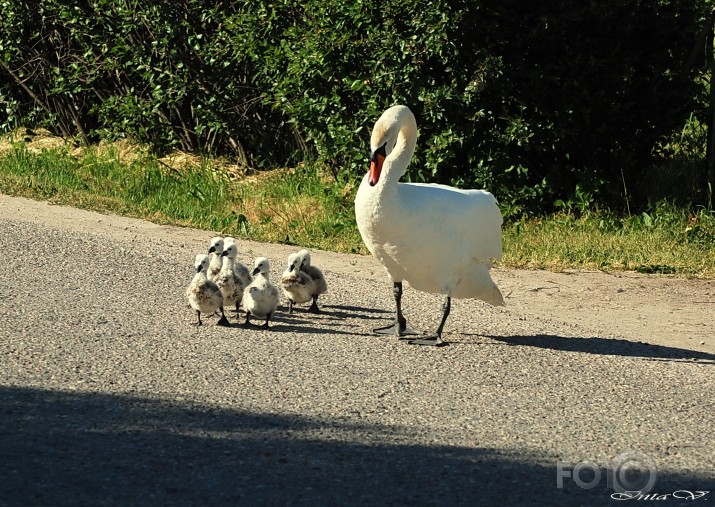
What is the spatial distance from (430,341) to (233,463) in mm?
2502

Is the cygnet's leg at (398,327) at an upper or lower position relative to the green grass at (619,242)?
lower

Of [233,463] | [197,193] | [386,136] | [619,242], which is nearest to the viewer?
[233,463]

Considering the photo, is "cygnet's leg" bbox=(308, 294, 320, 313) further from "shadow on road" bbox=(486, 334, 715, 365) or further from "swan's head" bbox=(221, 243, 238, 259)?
"shadow on road" bbox=(486, 334, 715, 365)

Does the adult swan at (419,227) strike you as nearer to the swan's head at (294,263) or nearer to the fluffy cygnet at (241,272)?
the swan's head at (294,263)

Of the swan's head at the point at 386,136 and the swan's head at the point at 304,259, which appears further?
the swan's head at the point at 304,259

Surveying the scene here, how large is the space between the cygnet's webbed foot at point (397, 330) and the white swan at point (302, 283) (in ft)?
2.38

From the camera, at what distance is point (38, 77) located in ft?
47.7

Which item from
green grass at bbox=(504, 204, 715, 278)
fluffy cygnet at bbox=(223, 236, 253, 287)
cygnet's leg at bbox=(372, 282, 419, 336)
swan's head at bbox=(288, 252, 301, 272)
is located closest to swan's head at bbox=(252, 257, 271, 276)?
fluffy cygnet at bbox=(223, 236, 253, 287)

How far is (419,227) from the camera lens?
7.10 meters

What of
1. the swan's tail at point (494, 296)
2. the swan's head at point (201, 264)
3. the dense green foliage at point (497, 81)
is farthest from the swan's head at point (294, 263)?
the dense green foliage at point (497, 81)

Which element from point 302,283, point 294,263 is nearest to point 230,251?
point 294,263

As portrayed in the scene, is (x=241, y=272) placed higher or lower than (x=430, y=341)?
higher

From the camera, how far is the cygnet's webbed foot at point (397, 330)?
750cm

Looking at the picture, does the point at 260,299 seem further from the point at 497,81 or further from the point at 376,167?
the point at 497,81
